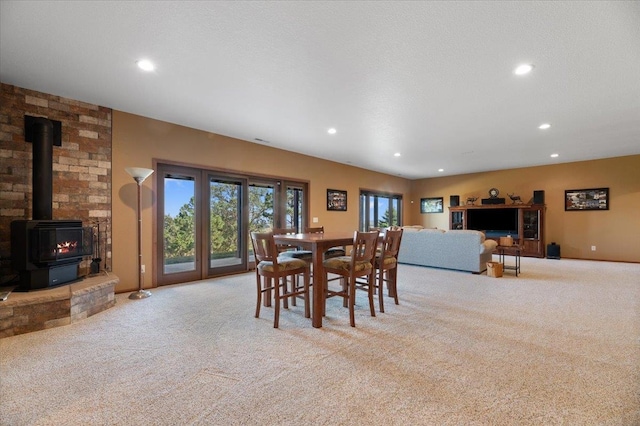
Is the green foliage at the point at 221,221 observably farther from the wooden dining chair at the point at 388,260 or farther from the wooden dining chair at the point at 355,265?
the wooden dining chair at the point at 388,260

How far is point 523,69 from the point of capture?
2967mm

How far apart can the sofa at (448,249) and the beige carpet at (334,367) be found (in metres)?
2.02

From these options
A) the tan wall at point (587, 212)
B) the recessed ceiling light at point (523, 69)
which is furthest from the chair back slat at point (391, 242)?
the tan wall at point (587, 212)

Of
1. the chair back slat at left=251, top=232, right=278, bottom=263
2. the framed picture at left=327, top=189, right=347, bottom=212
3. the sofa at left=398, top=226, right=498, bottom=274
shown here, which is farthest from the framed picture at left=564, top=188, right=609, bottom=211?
the chair back slat at left=251, top=232, right=278, bottom=263

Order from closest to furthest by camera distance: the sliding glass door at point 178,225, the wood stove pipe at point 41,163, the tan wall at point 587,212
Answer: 1. the wood stove pipe at point 41,163
2. the sliding glass door at point 178,225
3. the tan wall at point 587,212

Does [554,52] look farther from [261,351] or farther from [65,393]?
[65,393]

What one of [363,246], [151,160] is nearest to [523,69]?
[363,246]

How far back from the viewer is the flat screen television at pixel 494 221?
8.77 metres

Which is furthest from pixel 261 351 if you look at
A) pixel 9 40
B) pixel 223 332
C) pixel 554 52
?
pixel 554 52

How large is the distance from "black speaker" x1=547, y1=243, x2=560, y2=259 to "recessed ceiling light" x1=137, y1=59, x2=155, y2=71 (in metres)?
9.57

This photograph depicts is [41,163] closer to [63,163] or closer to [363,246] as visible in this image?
[63,163]

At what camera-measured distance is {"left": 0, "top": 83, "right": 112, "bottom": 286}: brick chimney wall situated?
11.2ft

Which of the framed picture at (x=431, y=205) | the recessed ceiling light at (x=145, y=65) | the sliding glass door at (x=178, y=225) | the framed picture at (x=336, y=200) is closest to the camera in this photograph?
the recessed ceiling light at (x=145, y=65)

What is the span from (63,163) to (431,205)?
9.95 m
